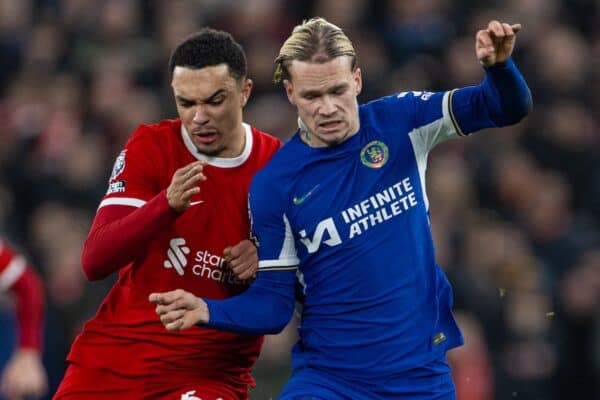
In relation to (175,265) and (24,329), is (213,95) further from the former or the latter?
(24,329)

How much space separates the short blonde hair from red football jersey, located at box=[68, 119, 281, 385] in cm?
61

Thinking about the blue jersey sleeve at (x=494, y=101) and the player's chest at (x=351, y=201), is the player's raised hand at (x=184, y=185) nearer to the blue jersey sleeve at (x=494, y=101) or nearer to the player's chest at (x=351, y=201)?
the player's chest at (x=351, y=201)

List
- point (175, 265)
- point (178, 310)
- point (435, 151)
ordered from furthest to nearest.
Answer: point (435, 151) → point (175, 265) → point (178, 310)

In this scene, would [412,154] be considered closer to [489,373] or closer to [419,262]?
[419,262]

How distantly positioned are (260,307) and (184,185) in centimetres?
61

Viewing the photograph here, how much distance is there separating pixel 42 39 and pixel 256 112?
2552mm

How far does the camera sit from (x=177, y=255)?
6195 millimetres

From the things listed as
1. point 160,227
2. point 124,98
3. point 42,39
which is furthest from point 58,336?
point 160,227

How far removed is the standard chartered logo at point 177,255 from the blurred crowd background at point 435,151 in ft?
10.3

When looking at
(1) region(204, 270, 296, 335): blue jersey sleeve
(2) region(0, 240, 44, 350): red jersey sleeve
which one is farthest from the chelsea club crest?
(2) region(0, 240, 44, 350): red jersey sleeve

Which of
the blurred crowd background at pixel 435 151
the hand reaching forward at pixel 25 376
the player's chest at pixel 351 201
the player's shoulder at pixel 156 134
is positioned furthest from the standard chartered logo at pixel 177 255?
the blurred crowd background at pixel 435 151

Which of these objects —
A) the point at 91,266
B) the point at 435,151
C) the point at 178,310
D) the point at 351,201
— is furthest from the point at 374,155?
the point at 435,151

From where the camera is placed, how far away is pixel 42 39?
1332cm

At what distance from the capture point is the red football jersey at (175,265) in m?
6.19
